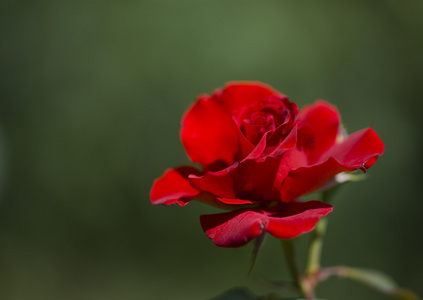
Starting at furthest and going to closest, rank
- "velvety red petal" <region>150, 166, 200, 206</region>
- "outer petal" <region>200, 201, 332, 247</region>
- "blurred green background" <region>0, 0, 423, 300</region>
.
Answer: "blurred green background" <region>0, 0, 423, 300</region> < "velvety red petal" <region>150, 166, 200, 206</region> < "outer petal" <region>200, 201, 332, 247</region>

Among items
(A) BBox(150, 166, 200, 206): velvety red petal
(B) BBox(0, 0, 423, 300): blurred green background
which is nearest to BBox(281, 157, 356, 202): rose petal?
(A) BBox(150, 166, 200, 206): velvety red petal

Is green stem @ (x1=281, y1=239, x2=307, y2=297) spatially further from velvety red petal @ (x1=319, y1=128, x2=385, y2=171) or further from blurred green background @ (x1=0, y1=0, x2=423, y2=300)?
blurred green background @ (x1=0, y1=0, x2=423, y2=300)

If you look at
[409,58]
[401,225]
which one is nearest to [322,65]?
[409,58]

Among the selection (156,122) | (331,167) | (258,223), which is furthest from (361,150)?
(156,122)

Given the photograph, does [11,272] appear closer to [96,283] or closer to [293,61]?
[96,283]

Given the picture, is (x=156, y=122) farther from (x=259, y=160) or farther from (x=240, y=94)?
(x=259, y=160)

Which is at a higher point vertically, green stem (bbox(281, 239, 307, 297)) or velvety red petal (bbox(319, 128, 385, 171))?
velvety red petal (bbox(319, 128, 385, 171))

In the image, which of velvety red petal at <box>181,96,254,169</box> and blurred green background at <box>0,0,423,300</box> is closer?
velvety red petal at <box>181,96,254,169</box>
